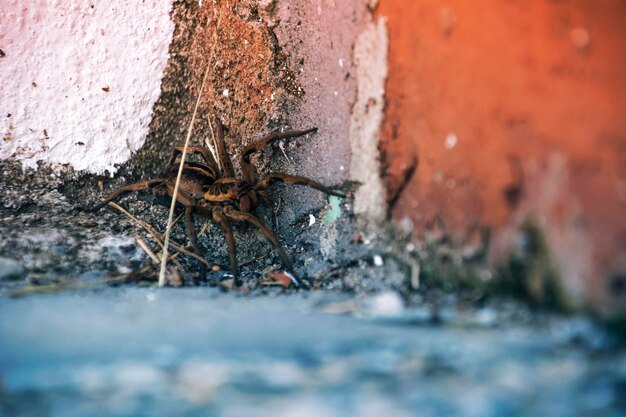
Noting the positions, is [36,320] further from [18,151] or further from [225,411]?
[18,151]

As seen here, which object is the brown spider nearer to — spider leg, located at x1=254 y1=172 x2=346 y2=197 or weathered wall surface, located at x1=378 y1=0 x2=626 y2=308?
spider leg, located at x1=254 y1=172 x2=346 y2=197

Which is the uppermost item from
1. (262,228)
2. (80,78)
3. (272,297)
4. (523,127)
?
(80,78)

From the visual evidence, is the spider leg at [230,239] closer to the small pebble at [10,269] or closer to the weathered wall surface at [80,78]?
the weathered wall surface at [80,78]

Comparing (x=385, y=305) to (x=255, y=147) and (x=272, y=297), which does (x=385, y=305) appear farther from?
(x=255, y=147)

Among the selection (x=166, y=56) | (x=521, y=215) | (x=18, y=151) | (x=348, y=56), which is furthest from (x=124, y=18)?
(x=521, y=215)

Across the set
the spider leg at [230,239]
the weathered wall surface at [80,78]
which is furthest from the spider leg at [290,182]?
the weathered wall surface at [80,78]

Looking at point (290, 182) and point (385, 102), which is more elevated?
point (385, 102)

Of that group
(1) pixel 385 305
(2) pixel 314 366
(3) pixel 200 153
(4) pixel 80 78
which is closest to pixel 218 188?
(3) pixel 200 153
